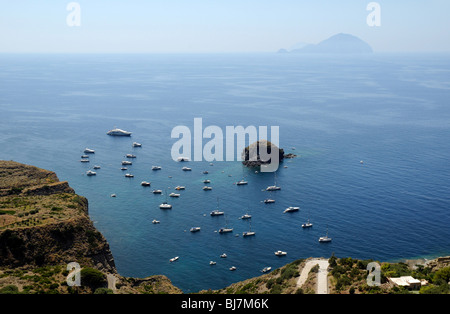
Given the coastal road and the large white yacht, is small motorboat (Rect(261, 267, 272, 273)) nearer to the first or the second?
the coastal road

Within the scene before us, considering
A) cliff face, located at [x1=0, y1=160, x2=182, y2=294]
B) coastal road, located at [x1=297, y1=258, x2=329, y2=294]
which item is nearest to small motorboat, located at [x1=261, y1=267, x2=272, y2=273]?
coastal road, located at [x1=297, y1=258, x2=329, y2=294]

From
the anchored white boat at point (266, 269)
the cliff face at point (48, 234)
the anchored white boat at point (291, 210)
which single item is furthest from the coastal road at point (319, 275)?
the anchored white boat at point (291, 210)

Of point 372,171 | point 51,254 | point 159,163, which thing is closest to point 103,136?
point 159,163

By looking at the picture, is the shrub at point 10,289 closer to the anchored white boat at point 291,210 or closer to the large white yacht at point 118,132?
the anchored white boat at point 291,210

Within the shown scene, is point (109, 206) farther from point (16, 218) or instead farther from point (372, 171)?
point (372, 171)

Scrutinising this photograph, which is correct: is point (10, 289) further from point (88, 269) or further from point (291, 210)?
point (291, 210)
